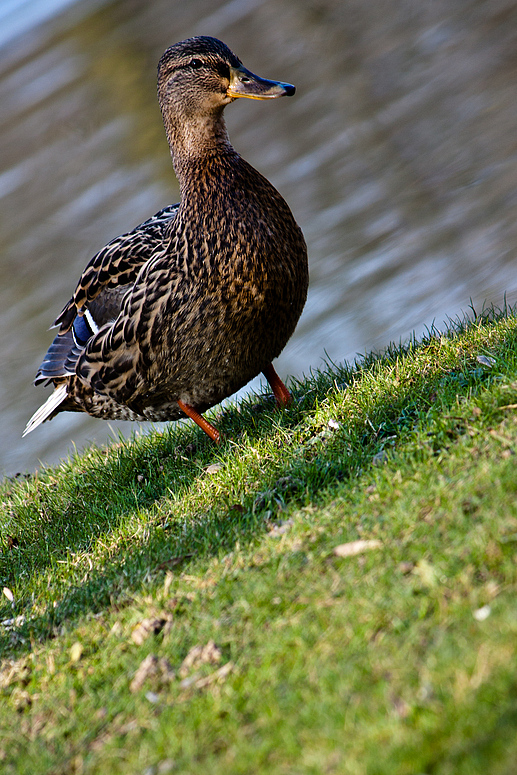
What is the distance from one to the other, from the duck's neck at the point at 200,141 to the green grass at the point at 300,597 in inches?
51.3

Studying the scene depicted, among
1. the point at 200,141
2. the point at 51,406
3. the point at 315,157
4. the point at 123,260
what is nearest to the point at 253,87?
the point at 200,141

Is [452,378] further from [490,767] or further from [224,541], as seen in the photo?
[490,767]

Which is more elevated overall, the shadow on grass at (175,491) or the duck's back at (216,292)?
the duck's back at (216,292)

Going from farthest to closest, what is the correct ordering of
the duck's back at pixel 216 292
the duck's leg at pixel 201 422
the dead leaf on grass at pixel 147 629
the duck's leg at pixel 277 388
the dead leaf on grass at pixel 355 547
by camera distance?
the duck's leg at pixel 277 388
the duck's leg at pixel 201 422
the duck's back at pixel 216 292
the dead leaf on grass at pixel 147 629
the dead leaf on grass at pixel 355 547

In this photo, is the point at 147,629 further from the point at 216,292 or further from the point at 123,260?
the point at 123,260

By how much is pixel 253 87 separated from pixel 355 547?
2452 millimetres

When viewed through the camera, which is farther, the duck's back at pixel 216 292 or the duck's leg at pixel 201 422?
the duck's leg at pixel 201 422

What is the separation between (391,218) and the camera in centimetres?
864

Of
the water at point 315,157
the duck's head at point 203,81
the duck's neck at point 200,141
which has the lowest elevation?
the water at point 315,157

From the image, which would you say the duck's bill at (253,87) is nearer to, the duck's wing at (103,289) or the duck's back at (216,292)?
the duck's back at (216,292)

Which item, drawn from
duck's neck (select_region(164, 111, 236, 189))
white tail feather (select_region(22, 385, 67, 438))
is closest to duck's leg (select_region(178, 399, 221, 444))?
white tail feather (select_region(22, 385, 67, 438))

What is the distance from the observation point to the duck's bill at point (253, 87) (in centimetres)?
416

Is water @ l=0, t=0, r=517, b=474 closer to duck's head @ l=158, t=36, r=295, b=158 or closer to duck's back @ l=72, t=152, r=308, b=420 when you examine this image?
duck's back @ l=72, t=152, r=308, b=420

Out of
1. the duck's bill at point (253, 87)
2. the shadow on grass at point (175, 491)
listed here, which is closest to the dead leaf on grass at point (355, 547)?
the shadow on grass at point (175, 491)
